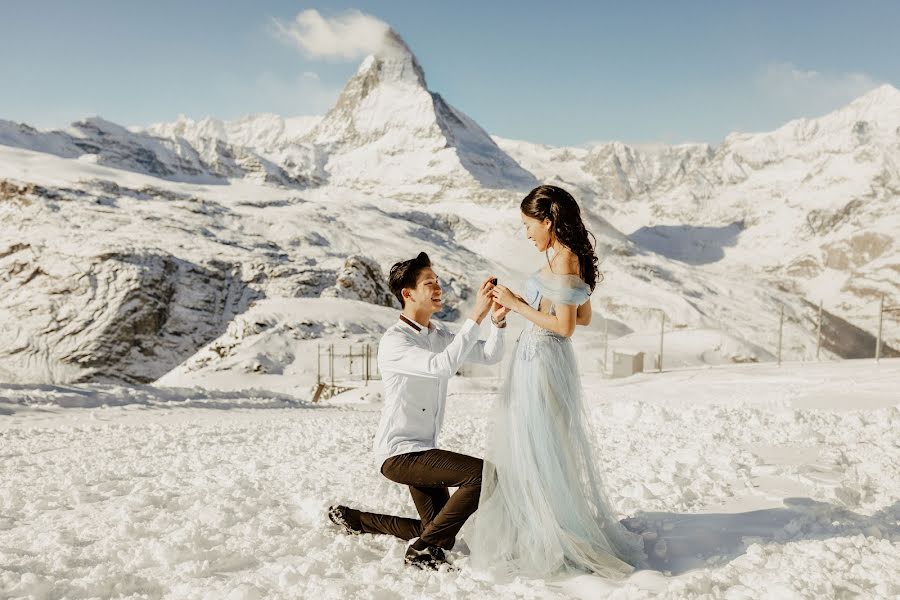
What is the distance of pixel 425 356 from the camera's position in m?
3.84

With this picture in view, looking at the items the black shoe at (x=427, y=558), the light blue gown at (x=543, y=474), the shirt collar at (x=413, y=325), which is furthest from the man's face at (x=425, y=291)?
the black shoe at (x=427, y=558)

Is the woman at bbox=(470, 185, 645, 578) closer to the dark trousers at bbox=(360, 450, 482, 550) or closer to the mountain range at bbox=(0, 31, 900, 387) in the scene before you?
the dark trousers at bbox=(360, 450, 482, 550)

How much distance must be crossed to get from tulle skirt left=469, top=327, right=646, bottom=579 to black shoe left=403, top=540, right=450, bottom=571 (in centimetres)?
23

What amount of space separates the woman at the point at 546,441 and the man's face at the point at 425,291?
0.58 meters

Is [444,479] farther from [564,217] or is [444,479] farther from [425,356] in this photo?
[564,217]

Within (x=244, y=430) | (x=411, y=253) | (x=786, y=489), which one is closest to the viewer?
(x=786, y=489)

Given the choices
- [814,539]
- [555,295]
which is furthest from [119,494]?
[814,539]

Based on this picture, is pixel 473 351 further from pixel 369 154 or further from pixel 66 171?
pixel 369 154

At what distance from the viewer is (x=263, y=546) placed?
4426 millimetres

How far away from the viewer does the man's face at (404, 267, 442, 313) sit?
4152 mm

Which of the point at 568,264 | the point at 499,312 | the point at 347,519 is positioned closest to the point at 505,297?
the point at 499,312

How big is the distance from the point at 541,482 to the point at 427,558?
3.06 feet

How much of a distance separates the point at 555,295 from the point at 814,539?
259 centimetres

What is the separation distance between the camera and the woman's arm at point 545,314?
3676mm
